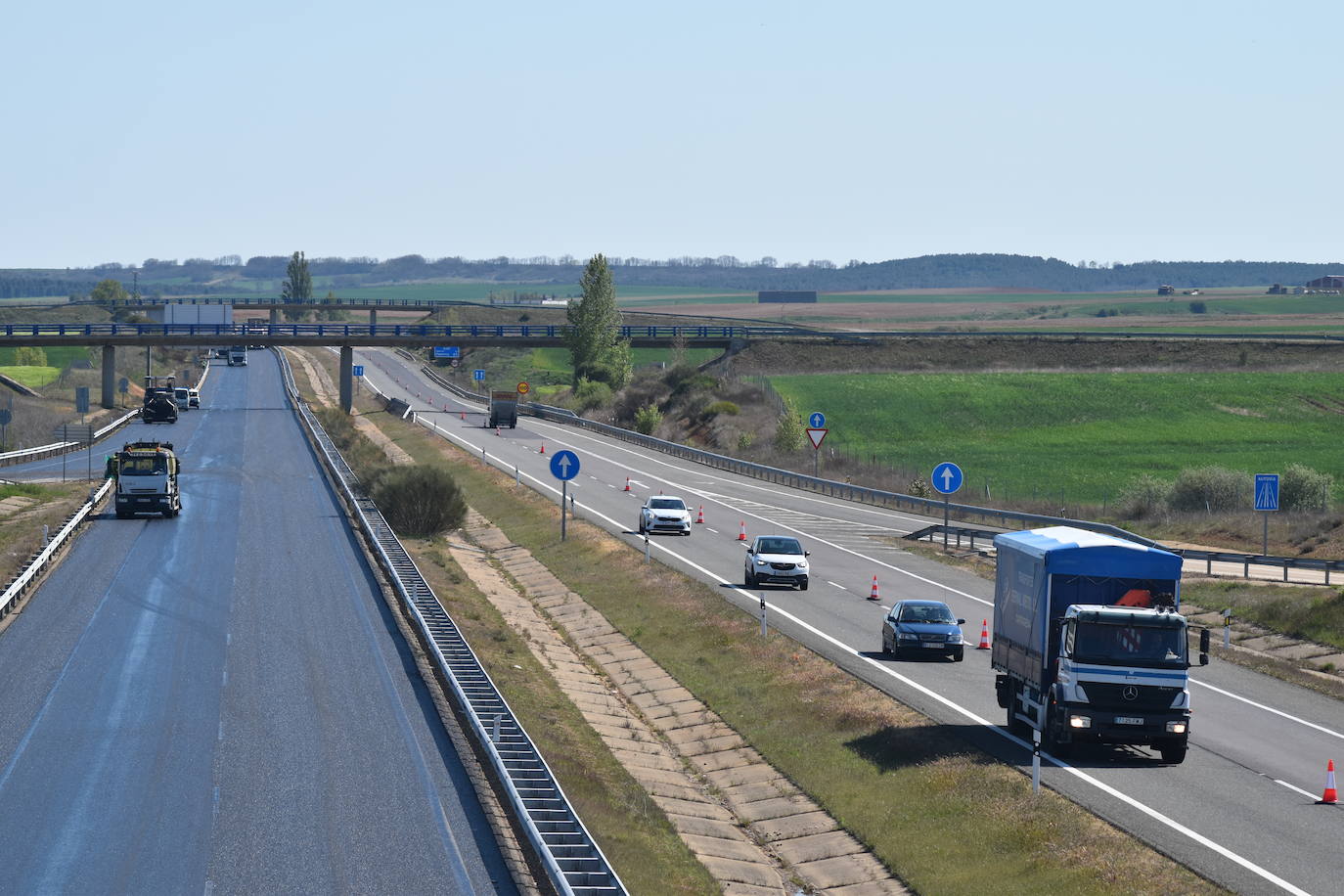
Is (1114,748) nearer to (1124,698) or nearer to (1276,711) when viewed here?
(1124,698)

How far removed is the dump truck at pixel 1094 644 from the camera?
23.5 metres

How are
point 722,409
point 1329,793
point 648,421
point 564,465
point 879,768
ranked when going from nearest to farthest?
point 1329,793 < point 879,768 < point 564,465 < point 648,421 < point 722,409

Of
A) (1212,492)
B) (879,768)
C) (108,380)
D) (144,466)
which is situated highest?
(144,466)

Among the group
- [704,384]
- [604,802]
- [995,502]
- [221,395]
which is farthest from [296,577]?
[221,395]

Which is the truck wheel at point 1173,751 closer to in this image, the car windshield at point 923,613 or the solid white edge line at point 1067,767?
the solid white edge line at point 1067,767

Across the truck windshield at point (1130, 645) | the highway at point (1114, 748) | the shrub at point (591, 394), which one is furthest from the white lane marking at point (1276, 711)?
the shrub at point (591, 394)

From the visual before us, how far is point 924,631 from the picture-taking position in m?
33.8

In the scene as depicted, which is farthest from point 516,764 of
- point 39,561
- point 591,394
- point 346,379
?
point 591,394

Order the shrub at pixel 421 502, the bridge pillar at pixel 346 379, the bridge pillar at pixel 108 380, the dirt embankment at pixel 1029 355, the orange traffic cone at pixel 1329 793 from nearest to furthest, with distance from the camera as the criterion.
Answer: the orange traffic cone at pixel 1329 793 → the shrub at pixel 421 502 → the bridge pillar at pixel 108 380 → the bridge pillar at pixel 346 379 → the dirt embankment at pixel 1029 355

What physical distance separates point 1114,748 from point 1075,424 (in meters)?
75.3

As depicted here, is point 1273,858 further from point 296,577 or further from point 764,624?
point 296,577

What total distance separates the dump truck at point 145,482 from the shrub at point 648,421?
165ft

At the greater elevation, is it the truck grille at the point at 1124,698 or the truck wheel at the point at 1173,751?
the truck grille at the point at 1124,698

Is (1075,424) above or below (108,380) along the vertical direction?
above
